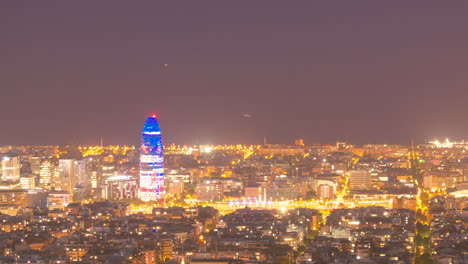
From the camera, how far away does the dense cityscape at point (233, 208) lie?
23625 mm

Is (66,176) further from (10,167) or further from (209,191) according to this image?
(209,191)

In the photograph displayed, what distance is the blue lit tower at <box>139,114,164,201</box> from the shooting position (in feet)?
121

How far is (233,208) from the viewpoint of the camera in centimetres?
3428

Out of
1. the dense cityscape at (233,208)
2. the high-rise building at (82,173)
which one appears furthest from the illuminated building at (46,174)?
the high-rise building at (82,173)

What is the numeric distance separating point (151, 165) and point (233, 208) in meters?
4.22

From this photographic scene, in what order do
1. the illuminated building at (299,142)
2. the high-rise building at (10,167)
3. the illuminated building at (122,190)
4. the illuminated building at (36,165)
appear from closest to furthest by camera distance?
the illuminated building at (122,190) < the high-rise building at (10,167) < the illuminated building at (36,165) < the illuminated building at (299,142)

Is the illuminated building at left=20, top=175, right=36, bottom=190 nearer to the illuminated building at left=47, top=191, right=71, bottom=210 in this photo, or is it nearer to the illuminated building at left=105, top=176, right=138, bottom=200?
the illuminated building at left=105, top=176, right=138, bottom=200

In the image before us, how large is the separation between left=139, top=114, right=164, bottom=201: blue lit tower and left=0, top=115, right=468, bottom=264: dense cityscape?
43mm

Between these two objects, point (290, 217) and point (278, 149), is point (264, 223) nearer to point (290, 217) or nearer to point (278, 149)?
point (290, 217)

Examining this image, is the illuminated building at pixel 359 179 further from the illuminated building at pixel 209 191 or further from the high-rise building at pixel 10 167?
the high-rise building at pixel 10 167

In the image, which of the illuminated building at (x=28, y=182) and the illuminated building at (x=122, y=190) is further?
the illuminated building at (x=28, y=182)

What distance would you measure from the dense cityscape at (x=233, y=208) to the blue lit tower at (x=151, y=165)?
0.04m

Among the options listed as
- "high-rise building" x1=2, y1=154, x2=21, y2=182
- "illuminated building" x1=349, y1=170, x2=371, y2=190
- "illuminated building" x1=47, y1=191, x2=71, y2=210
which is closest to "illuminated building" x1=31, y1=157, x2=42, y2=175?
"high-rise building" x1=2, y1=154, x2=21, y2=182

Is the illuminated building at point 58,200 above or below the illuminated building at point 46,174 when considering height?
below
